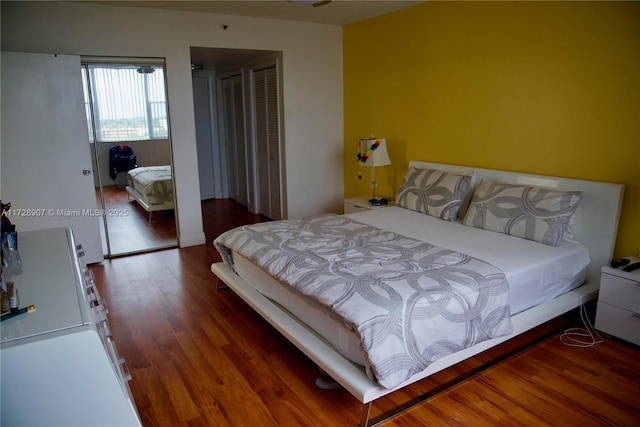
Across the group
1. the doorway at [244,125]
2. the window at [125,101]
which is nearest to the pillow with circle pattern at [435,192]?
the doorway at [244,125]

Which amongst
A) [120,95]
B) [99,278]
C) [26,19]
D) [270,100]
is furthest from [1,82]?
[270,100]

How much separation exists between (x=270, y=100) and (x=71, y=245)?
372 centimetres

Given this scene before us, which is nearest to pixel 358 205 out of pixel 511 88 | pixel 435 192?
pixel 435 192

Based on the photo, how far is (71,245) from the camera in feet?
7.05

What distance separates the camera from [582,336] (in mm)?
2854

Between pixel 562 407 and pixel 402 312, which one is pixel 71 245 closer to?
pixel 402 312

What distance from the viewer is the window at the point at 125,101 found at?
423 centimetres

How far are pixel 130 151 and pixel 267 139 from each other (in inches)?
70.6

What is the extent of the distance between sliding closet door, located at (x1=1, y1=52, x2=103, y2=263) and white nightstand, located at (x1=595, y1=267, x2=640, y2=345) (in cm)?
432

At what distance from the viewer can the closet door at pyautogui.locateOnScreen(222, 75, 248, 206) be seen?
6457 mm

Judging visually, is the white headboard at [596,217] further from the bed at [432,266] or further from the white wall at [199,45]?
the white wall at [199,45]

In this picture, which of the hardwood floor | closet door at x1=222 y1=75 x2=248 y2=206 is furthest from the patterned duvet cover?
closet door at x1=222 y1=75 x2=248 y2=206

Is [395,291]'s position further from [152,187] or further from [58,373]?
[152,187]

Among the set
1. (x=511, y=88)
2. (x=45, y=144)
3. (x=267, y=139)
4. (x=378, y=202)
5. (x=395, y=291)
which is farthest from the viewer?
(x=267, y=139)
